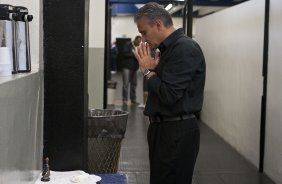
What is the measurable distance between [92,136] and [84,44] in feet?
3.84

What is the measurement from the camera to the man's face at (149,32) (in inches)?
110

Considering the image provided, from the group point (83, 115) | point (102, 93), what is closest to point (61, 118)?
point (83, 115)

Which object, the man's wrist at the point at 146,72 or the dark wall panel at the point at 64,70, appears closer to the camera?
the dark wall panel at the point at 64,70

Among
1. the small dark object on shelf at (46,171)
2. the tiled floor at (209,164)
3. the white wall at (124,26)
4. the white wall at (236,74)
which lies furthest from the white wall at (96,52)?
the white wall at (124,26)

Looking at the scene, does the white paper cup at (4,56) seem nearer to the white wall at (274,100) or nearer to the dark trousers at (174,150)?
the dark trousers at (174,150)

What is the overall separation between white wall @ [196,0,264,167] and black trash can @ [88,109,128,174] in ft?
8.10

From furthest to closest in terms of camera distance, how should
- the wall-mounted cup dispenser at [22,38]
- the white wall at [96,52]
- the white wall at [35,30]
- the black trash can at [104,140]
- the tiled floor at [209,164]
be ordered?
the white wall at [96,52]
the tiled floor at [209,164]
the black trash can at [104,140]
the white wall at [35,30]
the wall-mounted cup dispenser at [22,38]

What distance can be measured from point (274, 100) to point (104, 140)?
2229 millimetres

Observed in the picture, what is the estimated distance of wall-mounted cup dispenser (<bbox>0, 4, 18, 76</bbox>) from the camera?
201cm

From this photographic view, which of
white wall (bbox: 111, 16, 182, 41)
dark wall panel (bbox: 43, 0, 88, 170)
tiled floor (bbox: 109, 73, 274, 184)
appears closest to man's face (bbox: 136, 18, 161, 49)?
dark wall panel (bbox: 43, 0, 88, 170)

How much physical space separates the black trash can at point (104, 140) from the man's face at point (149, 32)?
980mm

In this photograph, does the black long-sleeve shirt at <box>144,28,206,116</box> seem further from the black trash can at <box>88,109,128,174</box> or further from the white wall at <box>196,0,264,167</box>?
the white wall at <box>196,0,264,167</box>

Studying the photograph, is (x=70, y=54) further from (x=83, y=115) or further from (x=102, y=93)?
(x=102, y=93)

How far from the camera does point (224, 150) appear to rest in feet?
21.6
